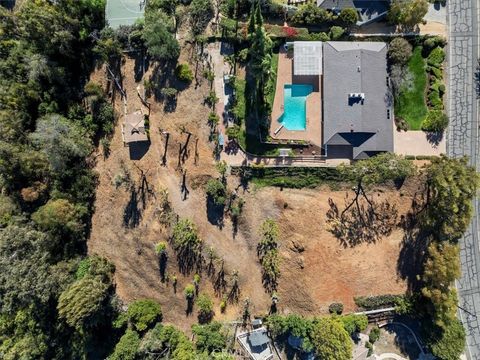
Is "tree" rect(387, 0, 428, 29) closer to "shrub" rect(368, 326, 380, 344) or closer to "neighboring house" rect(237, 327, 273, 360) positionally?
"shrub" rect(368, 326, 380, 344)

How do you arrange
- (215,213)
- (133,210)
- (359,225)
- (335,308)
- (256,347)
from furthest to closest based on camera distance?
(133,210) → (256,347) → (215,213) → (359,225) → (335,308)

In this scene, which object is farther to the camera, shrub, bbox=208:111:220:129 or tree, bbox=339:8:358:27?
shrub, bbox=208:111:220:129

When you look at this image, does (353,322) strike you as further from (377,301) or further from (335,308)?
(377,301)

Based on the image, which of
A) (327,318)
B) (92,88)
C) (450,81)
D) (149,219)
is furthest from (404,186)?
(92,88)

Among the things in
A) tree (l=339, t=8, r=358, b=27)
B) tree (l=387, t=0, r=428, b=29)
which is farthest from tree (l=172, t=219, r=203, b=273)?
tree (l=387, t=0, r=428, b=29)

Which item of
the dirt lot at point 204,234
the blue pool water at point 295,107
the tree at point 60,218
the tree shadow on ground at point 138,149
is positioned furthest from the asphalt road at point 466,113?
the tree at point 60,218

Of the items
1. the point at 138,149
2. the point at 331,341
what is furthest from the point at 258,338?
the point at 138,149
